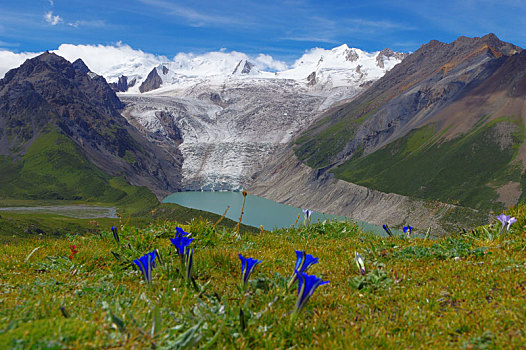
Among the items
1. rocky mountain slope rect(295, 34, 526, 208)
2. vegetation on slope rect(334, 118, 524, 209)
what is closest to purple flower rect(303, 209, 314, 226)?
vegetation on slope rect(334, 118, 524, 209)

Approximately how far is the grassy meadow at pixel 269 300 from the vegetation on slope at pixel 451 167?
127 meters

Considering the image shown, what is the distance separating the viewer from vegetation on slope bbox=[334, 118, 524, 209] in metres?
125

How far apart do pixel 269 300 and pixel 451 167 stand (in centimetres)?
15502

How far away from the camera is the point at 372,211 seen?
456 ft

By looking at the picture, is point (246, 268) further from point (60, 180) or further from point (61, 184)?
point (60, 180)

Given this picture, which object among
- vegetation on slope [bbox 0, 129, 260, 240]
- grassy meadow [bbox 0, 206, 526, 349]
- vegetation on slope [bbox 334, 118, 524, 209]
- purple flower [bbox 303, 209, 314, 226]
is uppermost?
vegetation on slope [bbox 334, 118, 524, 209]

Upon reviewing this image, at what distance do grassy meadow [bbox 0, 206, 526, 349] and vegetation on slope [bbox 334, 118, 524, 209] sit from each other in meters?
127

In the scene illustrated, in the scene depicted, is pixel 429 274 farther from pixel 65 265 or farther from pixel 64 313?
pixel 65 265

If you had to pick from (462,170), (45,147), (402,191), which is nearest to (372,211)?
(402,191)

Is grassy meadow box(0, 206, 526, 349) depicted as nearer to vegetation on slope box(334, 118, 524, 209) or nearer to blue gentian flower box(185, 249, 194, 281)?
blue gentian flower box(185, 249, 194, 281)

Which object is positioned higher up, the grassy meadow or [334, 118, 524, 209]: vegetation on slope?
[334, 118, 524, 209]: vegetation on slope

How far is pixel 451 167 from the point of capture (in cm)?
14188

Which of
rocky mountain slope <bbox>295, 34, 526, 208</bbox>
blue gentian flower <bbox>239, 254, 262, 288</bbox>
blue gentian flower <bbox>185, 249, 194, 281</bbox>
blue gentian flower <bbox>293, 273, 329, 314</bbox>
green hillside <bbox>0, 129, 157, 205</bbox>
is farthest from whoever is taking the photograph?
green hillside <bbox>0, 129, 157, 205</bbox>

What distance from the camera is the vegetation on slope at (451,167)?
125 meters
